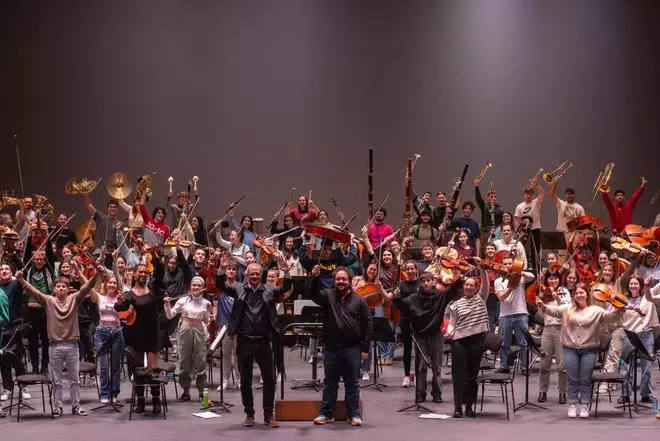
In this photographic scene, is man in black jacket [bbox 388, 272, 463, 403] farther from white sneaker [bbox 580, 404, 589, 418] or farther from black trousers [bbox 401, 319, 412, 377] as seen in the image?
white sneaker [bbox 580, 404, 589, 418]

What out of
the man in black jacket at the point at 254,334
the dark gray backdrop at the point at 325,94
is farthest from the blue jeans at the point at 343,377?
the dark gray backdrop at the point at 325,94

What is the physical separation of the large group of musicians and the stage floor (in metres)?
Answer: 0.21

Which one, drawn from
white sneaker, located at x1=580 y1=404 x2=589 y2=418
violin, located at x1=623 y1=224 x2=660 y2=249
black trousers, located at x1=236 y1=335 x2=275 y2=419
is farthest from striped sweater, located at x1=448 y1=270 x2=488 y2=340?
violin, located at x1=623 y1=224 x2=660 y2=249

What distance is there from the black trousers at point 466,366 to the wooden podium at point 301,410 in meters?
1.06

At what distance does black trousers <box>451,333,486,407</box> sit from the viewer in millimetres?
10273

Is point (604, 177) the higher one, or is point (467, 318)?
point (604, 177)

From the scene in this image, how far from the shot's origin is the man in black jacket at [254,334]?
32.3 ft

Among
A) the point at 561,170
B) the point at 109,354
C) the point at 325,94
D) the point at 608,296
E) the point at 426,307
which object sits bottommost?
the point at 109,354

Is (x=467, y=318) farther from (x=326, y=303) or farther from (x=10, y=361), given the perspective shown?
(x=10, y=361)

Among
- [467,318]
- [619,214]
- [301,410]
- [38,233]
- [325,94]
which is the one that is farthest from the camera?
[325,94]

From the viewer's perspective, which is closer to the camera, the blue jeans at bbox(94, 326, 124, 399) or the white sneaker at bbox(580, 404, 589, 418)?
the white sneaker at bbox(580, 404, 589, 418)

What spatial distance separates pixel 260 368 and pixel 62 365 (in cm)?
217

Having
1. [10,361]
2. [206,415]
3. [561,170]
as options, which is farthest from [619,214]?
[10,361]

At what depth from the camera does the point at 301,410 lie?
10172 millimetres
